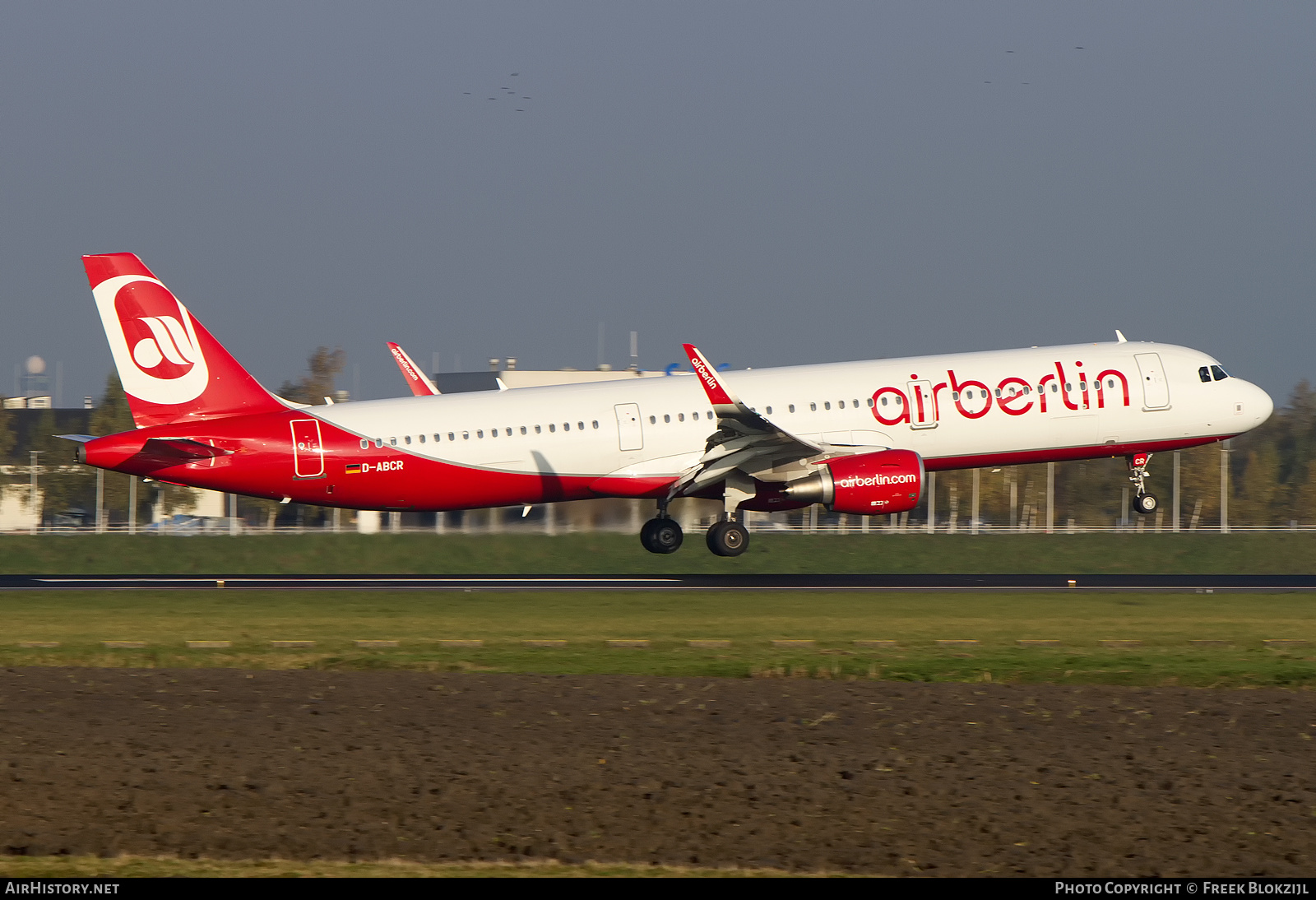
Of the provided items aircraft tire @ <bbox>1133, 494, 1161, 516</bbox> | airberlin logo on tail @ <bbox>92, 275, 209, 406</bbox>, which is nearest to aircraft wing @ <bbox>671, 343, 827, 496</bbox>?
aircraft tire @ <bbox>1133, 494, 1161, 516</bbox>

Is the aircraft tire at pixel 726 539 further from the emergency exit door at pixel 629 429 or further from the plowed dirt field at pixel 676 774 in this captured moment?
the plowed dirt field at pixel 676 774

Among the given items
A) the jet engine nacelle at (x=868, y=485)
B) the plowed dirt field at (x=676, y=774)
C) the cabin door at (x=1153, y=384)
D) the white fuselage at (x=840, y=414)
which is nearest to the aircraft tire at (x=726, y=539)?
the white fuselage at (x=840, y=414)

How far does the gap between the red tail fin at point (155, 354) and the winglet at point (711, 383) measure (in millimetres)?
10997

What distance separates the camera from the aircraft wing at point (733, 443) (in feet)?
120

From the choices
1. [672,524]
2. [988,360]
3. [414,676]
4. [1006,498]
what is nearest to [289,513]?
[1006,498]

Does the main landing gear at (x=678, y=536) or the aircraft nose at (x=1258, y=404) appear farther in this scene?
the aircraft nose at (x=1258, y=404)

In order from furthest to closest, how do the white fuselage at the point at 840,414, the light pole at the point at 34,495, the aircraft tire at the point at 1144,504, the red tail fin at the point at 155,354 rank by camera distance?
the light pole at the point at 34,495 → the aircraft tire at the point at 1144,504 → the white fuselage at the point at 840,414 → the red tail fin at the point at 155,354

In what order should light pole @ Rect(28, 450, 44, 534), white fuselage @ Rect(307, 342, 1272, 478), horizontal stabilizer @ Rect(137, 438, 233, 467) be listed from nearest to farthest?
horizontal stabilizer @ Rect(137, 438, 233, 467) → white fuselage @ Rect(307, 342, 1272, 478) → light pole @ Rect(28, 450, 44, 534)

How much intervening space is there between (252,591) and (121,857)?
73.1 feet

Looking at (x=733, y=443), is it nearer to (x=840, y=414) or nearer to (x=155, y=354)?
(x=840, y=414)

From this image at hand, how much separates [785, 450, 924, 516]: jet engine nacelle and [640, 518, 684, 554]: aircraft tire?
4.42 metres

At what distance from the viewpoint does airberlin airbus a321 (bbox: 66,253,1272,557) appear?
3662 cm

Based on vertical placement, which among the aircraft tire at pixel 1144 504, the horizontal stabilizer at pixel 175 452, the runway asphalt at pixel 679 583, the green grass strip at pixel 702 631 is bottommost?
the green grass strip at pixel 702 631

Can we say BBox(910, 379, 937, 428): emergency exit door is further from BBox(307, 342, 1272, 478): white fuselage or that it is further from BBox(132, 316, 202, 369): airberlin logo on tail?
BBox(132, 316, 202, 369): airberlin logo on tail
